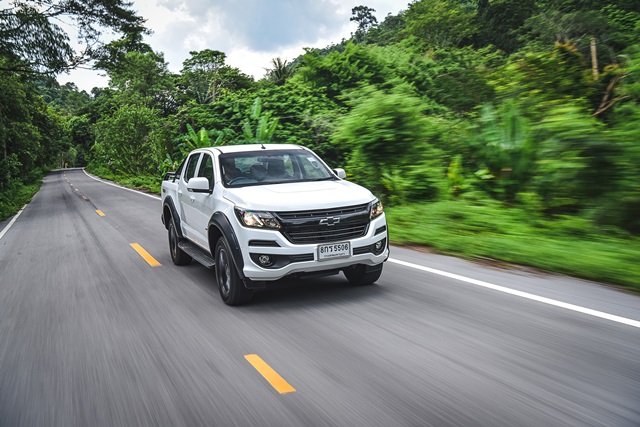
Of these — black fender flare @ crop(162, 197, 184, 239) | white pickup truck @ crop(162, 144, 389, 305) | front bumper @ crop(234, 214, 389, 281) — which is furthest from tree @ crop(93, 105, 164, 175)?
front bumper @ crop(234, 214, 389, 281)

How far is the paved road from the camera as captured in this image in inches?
132

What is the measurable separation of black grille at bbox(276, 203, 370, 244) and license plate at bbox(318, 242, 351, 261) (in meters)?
0.07

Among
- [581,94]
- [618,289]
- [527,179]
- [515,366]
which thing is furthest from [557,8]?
[515,366]

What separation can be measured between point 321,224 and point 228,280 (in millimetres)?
1252

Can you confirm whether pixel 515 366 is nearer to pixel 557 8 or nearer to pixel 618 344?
pixel 618 344

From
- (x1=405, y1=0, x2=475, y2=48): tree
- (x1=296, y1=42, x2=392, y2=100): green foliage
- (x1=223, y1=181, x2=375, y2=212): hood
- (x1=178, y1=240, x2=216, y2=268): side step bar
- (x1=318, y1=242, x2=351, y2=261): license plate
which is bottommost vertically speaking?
(x1=178, y1=240, x2=216, y2=268): side step bar

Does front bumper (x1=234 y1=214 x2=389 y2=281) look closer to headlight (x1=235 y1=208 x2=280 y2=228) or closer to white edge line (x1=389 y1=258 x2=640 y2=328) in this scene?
headlight (x1=235 y1=208 x2=280 y2=228)

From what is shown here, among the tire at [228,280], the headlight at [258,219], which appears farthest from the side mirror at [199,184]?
the headlight at [258,219]

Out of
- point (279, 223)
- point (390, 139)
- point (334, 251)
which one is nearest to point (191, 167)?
point (279, 223)

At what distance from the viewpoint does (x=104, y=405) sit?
3.57 m

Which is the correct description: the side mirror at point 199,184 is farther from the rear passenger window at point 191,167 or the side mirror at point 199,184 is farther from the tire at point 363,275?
the tire at point 363,275

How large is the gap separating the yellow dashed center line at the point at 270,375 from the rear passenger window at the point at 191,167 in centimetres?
411

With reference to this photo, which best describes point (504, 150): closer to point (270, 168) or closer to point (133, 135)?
point (270, 168)

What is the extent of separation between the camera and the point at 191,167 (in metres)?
8.01
